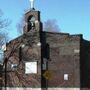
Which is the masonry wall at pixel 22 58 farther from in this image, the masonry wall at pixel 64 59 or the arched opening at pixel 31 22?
the masonry wall at pixel 64 59

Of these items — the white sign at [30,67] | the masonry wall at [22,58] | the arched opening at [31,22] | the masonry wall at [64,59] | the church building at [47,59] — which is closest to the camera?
the masonry wall at [64,59]

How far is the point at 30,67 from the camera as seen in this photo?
5584 cm

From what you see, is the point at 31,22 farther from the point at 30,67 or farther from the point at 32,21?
the point at 30,67

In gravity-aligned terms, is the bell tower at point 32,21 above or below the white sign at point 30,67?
above

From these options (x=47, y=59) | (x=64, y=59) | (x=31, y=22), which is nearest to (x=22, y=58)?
(x=47, y=59)

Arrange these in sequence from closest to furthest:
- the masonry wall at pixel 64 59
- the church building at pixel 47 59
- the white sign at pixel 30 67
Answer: the masonry wall at pixel 64 59, the church building at pixel 47 59, the white sign at pixel 30 67

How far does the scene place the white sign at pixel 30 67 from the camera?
55.3 metres

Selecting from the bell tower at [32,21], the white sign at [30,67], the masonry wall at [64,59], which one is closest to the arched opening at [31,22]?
the bell tower at [32,21]

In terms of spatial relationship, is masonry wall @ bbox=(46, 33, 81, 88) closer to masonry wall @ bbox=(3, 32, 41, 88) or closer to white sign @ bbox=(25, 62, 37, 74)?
masonry wall @ bbox=(3, 32, 41, 88)

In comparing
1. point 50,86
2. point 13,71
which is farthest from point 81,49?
point 13,71

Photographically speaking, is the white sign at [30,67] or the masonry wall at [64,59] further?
the white sign at [30,67]

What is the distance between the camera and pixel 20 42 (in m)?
57.8

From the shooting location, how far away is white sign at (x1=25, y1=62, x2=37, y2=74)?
5528cm

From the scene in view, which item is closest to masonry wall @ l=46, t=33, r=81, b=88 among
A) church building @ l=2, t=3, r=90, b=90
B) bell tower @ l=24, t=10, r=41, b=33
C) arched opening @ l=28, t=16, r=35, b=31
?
church building @ l=2, t=3, r=90, b=90
